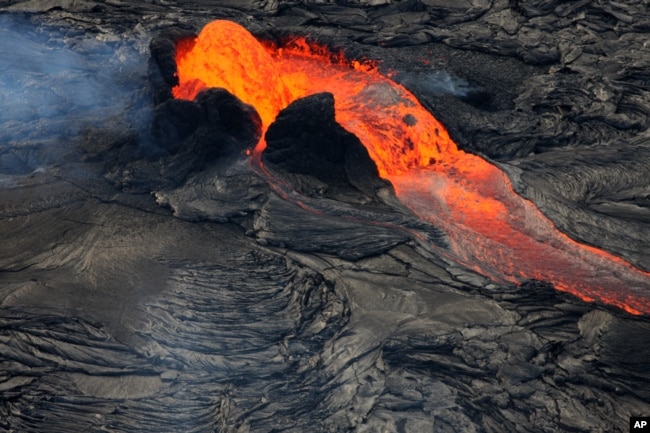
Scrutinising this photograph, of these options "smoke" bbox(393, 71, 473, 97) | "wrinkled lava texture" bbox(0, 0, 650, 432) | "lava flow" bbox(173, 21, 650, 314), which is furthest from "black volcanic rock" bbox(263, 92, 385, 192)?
"smoke" bbox(393, 71, 473, 97)

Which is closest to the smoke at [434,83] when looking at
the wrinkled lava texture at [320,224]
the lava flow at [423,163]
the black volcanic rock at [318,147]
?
the wrinkled lava texture at [320,224]

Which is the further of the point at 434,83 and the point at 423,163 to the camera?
the point at 434,83

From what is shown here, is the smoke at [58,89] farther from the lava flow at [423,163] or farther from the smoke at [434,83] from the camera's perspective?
the smoke at [434,83]

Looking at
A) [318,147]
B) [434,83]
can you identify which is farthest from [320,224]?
[434,83]

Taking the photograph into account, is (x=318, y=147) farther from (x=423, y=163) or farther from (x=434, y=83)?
(x=434, y=83)

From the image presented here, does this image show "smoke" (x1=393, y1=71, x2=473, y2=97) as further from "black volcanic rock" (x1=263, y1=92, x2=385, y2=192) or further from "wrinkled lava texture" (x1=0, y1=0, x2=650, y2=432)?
"black volcanic rock" (x1=263, y1=92, x2=385, y2=192)

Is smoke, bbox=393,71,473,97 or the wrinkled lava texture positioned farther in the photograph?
smoke, bbox=393,71,473,97

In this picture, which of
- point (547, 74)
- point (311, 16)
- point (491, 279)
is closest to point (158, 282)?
point (491, 279)
